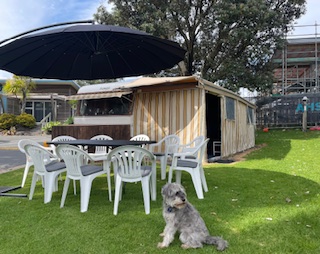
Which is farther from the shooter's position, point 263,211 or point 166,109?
point 166,109

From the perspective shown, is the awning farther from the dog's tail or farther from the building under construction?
the building under construction

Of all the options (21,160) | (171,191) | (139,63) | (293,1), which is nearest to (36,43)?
(139,63)

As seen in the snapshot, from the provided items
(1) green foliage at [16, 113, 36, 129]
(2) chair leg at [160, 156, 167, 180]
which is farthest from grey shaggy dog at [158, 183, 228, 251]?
Answer: (1) green foliage at [16, 113, 36, 129]

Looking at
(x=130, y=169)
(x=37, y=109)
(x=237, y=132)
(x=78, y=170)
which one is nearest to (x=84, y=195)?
(x=78, y=170)

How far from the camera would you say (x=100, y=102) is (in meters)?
8.96

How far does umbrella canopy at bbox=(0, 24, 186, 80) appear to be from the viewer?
143 inches

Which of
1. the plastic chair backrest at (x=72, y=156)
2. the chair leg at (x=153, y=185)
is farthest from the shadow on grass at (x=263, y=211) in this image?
the plastic chair backrest at (x=72, y=156)

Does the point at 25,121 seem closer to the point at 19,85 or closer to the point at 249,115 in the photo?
the point at 19,85

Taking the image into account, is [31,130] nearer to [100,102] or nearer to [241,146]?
[100,102]

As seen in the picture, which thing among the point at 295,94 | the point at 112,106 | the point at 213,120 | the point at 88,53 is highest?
the point at 295,94

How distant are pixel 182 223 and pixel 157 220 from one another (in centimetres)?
75

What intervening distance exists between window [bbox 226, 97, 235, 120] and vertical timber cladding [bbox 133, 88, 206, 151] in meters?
1.64

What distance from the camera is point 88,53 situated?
4.85 metres

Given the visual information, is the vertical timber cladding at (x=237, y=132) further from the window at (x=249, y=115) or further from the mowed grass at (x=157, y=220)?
the mowed grass at (x=157, y=220)
